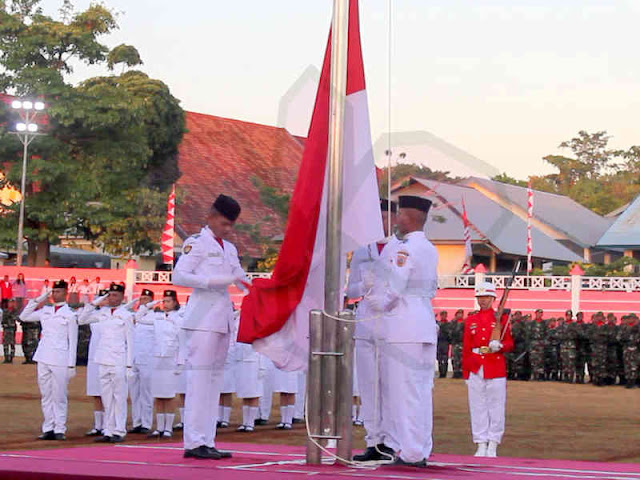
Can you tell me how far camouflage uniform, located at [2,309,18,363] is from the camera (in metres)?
27.5

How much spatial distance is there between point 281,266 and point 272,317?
0.34 metres

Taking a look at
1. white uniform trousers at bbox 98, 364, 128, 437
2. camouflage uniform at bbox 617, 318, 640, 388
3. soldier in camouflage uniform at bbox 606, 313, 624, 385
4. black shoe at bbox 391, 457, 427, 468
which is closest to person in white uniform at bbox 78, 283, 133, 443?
white uniform trousers at bbox 98, 364, 128, 437

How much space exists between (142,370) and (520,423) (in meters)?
4.79

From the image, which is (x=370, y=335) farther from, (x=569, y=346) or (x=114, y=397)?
(x=569, y=346)

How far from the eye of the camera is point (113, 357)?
1274cm

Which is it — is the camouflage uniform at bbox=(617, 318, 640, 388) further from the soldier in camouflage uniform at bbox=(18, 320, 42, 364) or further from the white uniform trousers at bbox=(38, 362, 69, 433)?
the white uniform trousers at bbox=(38, 362, 69, 433)

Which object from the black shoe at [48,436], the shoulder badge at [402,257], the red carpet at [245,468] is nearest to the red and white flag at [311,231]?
the shoulder badge at [402,257]

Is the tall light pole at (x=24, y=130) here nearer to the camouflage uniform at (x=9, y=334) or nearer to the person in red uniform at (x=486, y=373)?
the camouflage uniform at (x=9, y=334)

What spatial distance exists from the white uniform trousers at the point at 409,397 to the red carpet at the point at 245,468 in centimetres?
21

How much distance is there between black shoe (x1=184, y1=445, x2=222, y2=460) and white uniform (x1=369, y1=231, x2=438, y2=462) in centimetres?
117

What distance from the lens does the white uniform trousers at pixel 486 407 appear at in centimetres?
1102

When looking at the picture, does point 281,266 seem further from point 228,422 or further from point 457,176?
point 228,422

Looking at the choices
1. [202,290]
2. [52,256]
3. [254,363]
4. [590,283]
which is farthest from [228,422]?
[52,256]

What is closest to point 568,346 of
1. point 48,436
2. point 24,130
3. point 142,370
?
point 142,370
